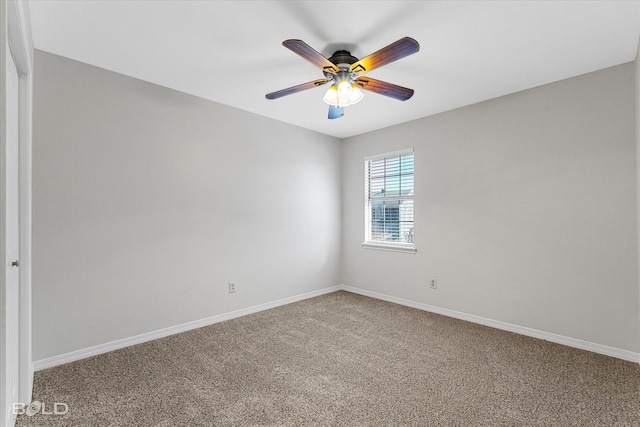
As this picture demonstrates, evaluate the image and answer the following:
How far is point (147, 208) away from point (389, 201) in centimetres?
300

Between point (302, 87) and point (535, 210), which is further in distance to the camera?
point (535, 210)

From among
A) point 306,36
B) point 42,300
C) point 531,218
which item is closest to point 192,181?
point 42,300

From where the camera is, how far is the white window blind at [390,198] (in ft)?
13.7

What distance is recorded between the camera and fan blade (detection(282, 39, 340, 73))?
182cm

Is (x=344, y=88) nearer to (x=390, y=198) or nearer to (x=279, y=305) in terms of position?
(x=390, y=198)

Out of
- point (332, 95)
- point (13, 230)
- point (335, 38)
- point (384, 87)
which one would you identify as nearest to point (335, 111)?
point (332, 95)

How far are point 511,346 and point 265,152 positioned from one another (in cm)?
331

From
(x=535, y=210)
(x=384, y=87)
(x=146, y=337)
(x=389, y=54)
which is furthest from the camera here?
(x=535, y=210)

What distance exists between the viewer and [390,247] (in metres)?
4.26

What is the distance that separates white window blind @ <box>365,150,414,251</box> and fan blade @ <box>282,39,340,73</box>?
7.09 ft

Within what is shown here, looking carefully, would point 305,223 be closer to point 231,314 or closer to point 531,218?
point 231,314

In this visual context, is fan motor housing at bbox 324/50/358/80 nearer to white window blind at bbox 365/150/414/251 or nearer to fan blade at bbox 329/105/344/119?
fan blade at bbox 329/105/344/119

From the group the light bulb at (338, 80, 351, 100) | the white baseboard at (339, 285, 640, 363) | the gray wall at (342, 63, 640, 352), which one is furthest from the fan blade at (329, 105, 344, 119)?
the white baseboard at (339, 285, 640, 363)

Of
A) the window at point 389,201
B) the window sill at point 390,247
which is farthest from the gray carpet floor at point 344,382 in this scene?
the window at point 389,201
